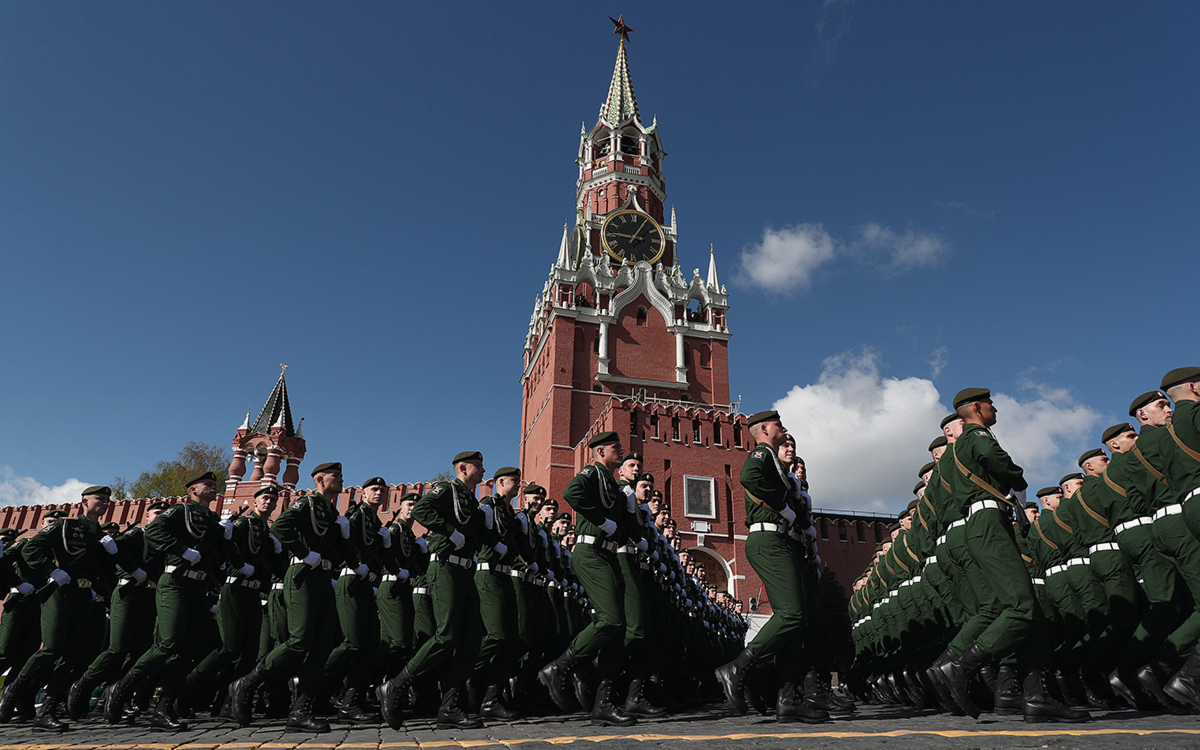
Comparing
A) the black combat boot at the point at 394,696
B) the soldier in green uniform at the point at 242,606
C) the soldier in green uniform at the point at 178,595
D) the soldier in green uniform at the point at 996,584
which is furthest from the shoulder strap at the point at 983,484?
the soldier in green uniform at the point at 178,595

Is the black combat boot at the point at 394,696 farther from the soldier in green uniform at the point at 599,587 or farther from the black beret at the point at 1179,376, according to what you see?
the black beret at the point at 1179,376

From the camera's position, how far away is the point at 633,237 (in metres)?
49.4

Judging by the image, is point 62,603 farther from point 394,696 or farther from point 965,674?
point 965,674

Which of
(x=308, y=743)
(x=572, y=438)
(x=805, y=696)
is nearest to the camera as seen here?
(x=308, y=743)

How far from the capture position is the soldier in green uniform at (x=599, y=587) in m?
5.41

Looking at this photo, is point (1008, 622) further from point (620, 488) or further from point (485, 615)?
point (485, 615)

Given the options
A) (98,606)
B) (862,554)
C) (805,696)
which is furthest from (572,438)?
(805,696)

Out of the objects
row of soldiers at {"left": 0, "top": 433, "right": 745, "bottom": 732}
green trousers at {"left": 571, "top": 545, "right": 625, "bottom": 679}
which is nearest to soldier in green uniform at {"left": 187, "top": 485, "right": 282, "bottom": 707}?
row of soldiers at {"left": 0, "top": 433, "right": 745, "bottom": 732}

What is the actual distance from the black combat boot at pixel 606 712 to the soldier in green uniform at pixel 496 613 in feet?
3.02

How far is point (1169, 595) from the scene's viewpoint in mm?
5375

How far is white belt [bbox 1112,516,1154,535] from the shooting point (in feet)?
18.6

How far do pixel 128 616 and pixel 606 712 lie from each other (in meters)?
4.81

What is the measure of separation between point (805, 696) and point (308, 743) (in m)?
3.24

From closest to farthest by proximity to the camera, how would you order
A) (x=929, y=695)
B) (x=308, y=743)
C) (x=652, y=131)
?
1. (x=308, y=743)
2. (x=929, y=695)
3. (x=652, y=131)
